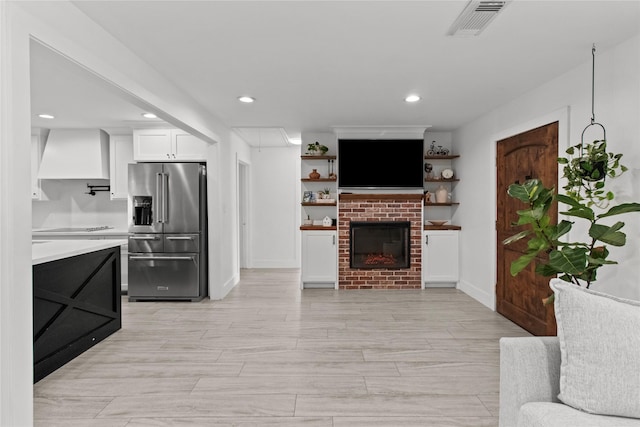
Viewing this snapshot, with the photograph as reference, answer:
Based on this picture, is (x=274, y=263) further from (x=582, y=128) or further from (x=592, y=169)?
(x=592, y=169)

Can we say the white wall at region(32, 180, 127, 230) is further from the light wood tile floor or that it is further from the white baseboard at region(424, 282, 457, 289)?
the white baseboard at region(424, 282, 457, 289)

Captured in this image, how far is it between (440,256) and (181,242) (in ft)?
11.7

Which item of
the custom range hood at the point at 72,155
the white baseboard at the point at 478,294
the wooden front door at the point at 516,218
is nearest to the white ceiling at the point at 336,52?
the wooden front door at the point at 516,218

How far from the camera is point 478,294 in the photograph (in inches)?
199

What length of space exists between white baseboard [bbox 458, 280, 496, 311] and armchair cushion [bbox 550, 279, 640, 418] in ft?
10.9

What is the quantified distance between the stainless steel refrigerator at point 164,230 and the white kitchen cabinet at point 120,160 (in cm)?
68

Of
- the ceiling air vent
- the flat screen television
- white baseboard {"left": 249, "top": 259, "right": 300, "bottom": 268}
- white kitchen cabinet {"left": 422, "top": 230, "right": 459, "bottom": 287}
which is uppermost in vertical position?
the ceiling air vent

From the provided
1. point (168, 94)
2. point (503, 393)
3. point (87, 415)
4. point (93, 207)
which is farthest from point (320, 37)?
point (93, 207)

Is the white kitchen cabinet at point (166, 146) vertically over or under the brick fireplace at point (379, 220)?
over

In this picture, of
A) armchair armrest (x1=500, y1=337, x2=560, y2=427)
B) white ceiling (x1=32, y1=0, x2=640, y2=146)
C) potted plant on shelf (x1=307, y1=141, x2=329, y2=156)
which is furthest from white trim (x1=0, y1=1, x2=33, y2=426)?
potted plant on shelf (x1=307, y1=141, x2=329, y2=156)

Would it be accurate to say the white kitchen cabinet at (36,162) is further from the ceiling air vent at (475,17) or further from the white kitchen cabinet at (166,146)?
the ceiling air vent at (475,17)

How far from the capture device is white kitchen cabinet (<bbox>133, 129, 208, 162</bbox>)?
5242 mm

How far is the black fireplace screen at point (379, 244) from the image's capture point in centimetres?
583

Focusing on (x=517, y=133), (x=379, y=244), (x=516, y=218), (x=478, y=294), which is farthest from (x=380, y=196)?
(x=517, y=133)
